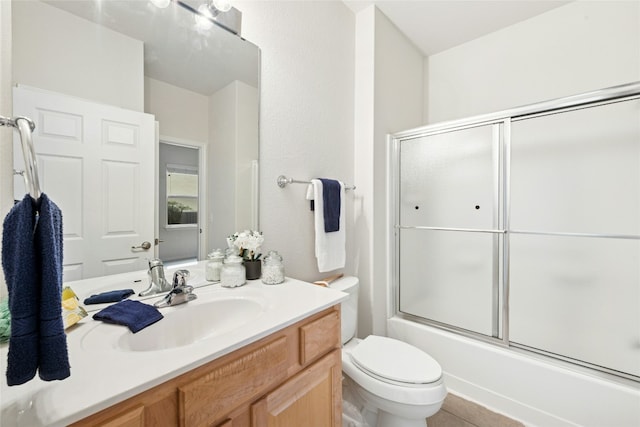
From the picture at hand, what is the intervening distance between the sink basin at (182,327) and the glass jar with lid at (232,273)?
11 cm

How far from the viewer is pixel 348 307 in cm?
154

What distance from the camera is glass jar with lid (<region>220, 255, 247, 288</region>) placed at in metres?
1.13

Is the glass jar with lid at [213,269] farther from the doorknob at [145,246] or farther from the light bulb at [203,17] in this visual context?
the light bulb at [203,17]

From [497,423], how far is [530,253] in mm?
1102

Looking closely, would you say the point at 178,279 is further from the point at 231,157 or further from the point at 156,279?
the point at 231,157

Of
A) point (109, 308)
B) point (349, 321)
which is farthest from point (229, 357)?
point (349, 321)

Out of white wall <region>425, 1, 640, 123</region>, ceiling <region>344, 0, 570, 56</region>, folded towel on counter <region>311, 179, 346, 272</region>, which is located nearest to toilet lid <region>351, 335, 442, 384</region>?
folded towel on counter <region>311, 179, 346, 272</region>

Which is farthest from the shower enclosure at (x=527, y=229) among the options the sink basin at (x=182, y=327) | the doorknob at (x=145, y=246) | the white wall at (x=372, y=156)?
the doorknob at (x=145, y=246)

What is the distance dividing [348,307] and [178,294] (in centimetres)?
91

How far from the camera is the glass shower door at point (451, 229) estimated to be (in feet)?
5.87

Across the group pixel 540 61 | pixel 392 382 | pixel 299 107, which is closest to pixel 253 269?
pixel 392 382

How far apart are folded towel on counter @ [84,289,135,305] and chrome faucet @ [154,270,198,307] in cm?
Result: 12

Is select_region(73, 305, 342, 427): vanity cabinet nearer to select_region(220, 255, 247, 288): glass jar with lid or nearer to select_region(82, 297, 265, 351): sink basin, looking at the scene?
select_region(82, 297, 265, 351): sink basin

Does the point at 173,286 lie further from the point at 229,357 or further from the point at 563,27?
the point at 563,27
